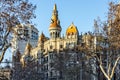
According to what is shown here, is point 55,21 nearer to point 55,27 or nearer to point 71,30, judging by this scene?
point 55,27

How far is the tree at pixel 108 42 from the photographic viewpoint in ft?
127

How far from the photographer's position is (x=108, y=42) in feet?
141

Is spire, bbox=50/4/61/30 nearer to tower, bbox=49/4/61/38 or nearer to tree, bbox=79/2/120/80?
tower, bbox=49/4/61/38

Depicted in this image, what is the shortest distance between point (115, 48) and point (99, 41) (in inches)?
60.4

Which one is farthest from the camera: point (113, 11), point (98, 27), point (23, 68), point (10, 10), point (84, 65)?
point (23, 68)

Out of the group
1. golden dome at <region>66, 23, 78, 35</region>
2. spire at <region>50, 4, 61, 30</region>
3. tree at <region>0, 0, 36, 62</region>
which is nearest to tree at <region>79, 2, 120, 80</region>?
tree at <region>0, 0, 36, 62</region>

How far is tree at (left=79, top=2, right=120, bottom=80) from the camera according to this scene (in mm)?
38831

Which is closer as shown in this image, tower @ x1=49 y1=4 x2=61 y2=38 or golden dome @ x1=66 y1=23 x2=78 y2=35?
golden dome @ x1=66 y1=23 x2=78 y2=35

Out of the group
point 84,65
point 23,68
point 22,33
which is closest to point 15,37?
point 22,33

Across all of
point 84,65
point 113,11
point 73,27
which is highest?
point 73,27

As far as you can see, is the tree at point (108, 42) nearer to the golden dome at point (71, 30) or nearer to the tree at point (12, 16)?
the tree at point (12, 16)

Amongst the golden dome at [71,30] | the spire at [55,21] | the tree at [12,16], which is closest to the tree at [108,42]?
the tree at [12,16]

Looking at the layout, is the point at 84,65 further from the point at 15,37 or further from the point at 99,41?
the point at 15,37

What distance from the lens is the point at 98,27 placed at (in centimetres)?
4322
